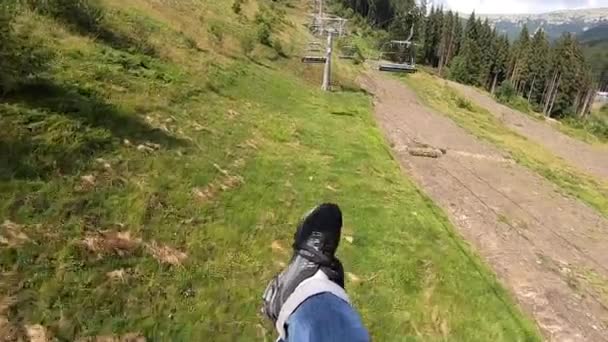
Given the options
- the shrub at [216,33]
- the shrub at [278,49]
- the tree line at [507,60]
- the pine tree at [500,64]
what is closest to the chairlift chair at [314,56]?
the shrub at [278,49]

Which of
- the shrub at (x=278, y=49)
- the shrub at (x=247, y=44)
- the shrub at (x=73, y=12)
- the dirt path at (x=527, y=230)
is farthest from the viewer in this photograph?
the shrub at (x=278, y=49)

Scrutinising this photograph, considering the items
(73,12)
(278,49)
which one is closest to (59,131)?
(73,12)

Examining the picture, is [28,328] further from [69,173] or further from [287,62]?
[287,62]

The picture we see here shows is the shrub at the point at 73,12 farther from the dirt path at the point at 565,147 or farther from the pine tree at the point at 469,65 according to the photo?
the pine tree at the point at 469,65

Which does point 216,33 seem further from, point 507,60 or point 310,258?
point 507,60

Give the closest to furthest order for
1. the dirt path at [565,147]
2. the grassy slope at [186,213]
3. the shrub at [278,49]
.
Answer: the grassy slope at [186,213], the shrub at [278,49], the dirt path at [565,147]

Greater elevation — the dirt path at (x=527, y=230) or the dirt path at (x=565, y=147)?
the dirt path at (x=527, y=230)

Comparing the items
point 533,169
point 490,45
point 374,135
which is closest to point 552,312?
point 374,135

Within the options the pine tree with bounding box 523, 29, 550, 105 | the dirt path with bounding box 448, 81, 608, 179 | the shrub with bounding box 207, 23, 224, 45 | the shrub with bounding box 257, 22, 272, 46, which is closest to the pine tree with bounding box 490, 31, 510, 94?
the pine tree with bounding box 523, 29, 550, 105

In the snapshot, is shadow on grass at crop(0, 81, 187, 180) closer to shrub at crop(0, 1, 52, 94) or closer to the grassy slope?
the grassy slope
